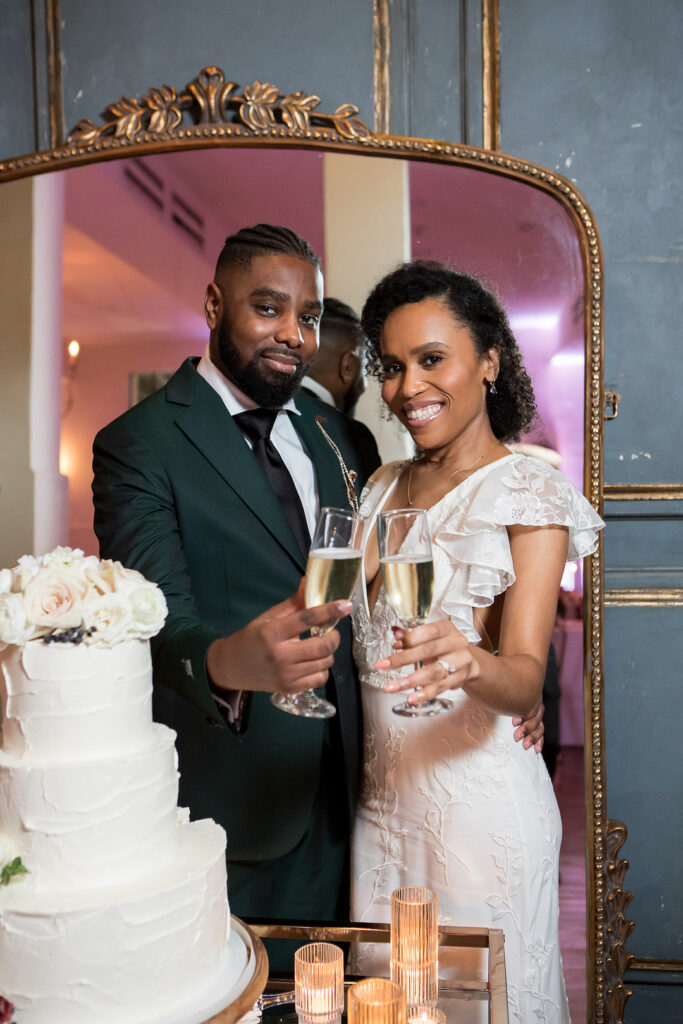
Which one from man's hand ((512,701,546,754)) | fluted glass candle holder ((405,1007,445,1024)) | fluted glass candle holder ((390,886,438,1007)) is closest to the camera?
fluted glass candle holder ((405,1007,445,1024))

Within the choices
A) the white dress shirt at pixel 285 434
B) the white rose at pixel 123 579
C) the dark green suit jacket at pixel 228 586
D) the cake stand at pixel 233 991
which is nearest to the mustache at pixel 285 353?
the white dress shirt at pixel 285 434

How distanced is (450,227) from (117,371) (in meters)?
1.07

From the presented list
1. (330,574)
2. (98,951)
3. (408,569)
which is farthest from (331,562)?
(98,951)

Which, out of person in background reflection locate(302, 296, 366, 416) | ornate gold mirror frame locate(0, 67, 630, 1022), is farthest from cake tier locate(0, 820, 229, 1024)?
ornate gold mirror frame locate(0, 67, 630, 1022)

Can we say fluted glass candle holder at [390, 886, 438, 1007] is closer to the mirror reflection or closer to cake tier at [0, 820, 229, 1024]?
cake tier at [0, 820, 229, 1024]

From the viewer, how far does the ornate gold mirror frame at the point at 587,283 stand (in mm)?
2732

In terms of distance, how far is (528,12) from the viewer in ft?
9.47

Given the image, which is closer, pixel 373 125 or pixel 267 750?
pixel 267 750

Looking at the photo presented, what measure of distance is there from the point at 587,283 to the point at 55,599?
6.21 ft

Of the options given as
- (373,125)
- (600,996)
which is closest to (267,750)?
(600,996)

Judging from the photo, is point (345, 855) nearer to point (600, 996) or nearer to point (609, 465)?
point (600, 996)

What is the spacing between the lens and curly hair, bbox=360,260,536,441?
2533 millimetres

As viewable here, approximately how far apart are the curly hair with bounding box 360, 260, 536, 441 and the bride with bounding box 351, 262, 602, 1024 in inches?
6.6

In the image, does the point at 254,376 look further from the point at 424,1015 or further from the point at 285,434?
the point at 424,1015
